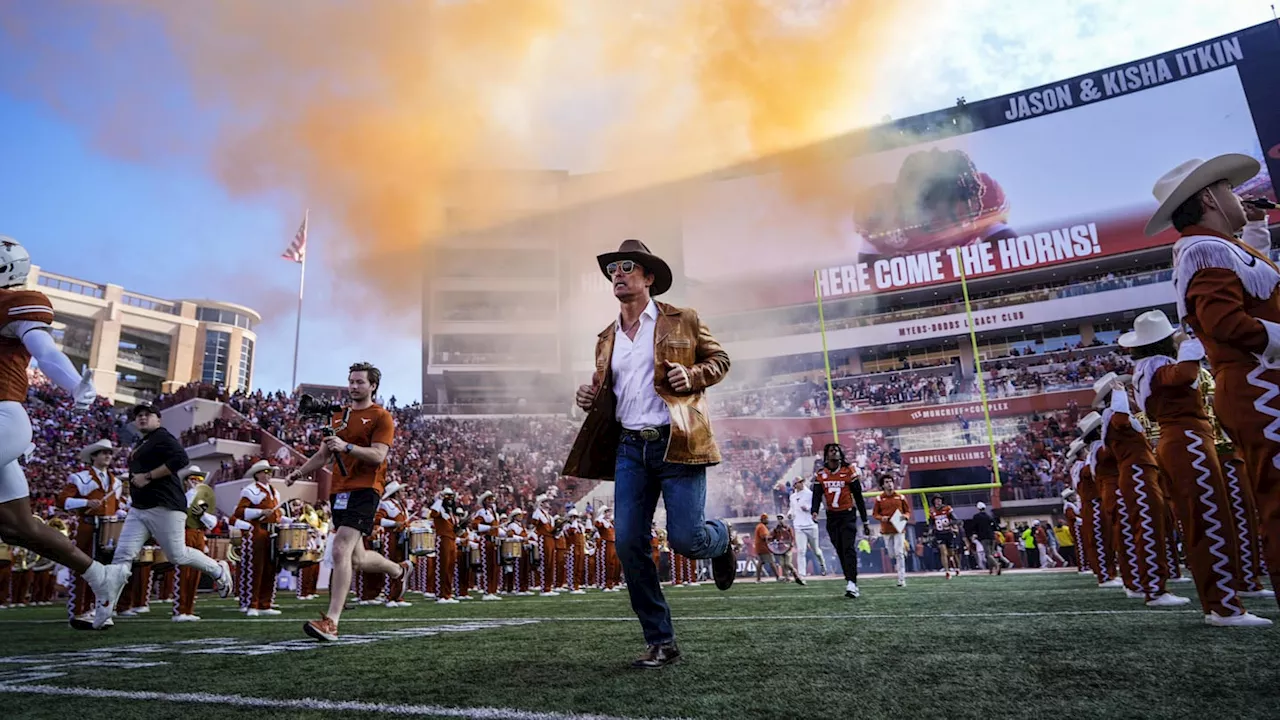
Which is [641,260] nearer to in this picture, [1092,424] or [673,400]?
[673,400]

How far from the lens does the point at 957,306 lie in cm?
3675

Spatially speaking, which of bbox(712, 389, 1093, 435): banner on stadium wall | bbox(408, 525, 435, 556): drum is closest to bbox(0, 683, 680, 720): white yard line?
bbox(408, 525, 435, 556): drum

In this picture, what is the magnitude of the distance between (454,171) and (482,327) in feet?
44.3

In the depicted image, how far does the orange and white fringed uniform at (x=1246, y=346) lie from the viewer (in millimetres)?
2896

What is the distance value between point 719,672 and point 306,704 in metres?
1.61

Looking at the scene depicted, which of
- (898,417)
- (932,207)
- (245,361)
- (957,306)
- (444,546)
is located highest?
(932,207)

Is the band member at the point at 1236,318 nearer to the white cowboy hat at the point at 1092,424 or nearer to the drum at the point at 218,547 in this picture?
the white cowboy hat at the point at 1092,424

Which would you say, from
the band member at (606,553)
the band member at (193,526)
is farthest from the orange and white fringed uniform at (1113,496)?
the band member at (606,553)

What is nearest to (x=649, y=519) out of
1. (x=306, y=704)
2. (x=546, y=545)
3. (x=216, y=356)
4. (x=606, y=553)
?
(x=306, y=704)

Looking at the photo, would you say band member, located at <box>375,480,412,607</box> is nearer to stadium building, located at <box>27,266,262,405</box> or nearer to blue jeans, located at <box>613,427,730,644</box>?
blue jeans, located at <box>613,427,730,644</box>

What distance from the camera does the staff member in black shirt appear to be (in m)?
6.72

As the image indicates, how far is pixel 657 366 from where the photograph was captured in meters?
3.66

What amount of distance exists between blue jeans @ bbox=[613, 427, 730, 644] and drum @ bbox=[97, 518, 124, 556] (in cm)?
573

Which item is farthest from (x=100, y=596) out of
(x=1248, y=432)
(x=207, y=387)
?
(x=207, y=387)
